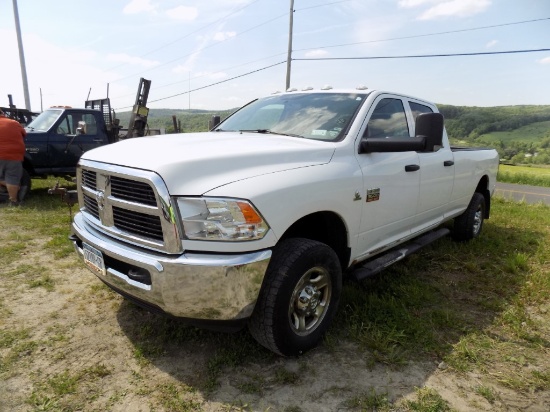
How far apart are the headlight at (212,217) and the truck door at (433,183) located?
224cm

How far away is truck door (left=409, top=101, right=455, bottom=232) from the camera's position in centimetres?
365

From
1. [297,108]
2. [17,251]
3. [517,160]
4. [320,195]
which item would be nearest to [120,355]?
[320,195]

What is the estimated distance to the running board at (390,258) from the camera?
117 inches

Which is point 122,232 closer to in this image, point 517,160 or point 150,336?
point 150,336

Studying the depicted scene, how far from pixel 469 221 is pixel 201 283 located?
429cm

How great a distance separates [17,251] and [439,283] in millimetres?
4797

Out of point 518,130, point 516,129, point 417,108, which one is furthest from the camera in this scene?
point 518,130

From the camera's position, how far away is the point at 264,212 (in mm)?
2084

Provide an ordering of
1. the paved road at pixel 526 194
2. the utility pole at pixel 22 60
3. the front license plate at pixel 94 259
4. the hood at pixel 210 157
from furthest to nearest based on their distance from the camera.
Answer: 1. the utility pole at pixel 22 60
2. the paved road at pixel 526 194
3. the front license plate at pixel 94 259
4. the hood at pixel 210 157

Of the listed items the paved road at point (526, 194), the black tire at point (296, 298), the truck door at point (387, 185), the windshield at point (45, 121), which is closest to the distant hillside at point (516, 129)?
the paved road at point (526, 194)

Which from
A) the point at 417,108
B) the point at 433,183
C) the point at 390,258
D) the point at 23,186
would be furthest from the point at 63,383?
the point at 23,186

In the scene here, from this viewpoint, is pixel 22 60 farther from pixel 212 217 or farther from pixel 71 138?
pixel 212 217

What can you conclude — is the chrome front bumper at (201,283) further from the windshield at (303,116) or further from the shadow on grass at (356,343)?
the windshield at (303,116)

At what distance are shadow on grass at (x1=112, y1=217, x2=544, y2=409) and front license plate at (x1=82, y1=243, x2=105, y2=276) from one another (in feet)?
2.02
